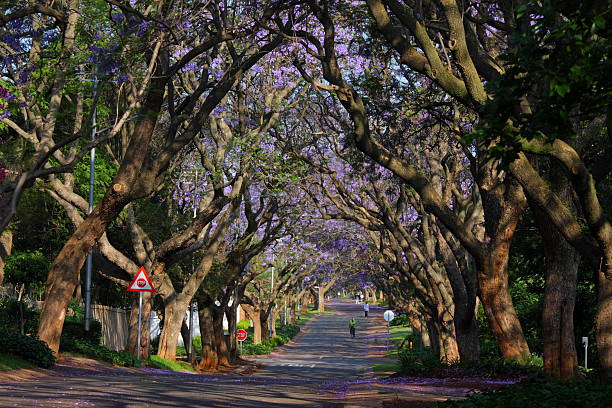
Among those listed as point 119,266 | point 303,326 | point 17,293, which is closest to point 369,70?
point 119,266

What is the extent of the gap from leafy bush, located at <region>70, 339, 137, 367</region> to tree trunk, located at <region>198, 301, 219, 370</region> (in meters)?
11.1

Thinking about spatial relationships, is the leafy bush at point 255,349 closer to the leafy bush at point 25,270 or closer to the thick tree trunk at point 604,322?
the leafy bush at point 25,270

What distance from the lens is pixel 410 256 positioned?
1062 inches

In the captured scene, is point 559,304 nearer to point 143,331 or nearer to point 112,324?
point 143,331

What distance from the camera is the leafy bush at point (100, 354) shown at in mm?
24328

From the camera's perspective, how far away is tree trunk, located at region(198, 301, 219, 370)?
1438 inches

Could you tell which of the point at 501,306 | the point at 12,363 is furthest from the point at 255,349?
the point at 501,306

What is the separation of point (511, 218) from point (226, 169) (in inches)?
512

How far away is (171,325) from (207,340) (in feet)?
23.3

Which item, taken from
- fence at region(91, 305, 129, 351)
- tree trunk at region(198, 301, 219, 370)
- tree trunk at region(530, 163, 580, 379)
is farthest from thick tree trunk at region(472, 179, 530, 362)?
tree trunk at region(198, 301, 219, 370)

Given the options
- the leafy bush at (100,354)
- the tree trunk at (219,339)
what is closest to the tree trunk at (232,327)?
the tree trunk at (219,339)

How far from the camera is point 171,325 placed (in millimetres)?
30172

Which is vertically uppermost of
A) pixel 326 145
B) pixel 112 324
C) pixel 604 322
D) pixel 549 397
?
pixel 326 145

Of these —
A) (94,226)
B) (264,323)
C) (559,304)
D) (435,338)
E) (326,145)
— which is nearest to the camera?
(559,304)
